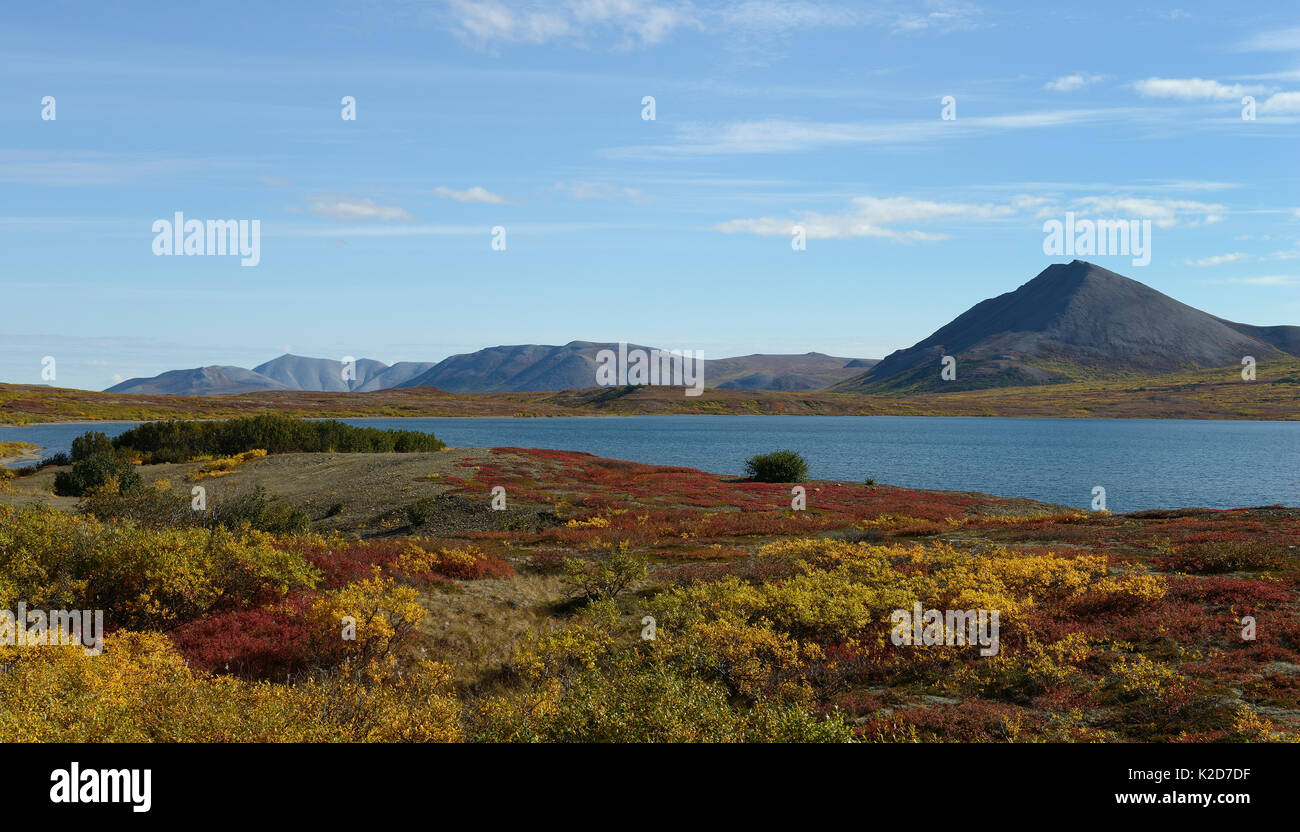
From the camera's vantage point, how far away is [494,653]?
15219 millimetres

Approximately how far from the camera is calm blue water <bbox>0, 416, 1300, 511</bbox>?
70.9m

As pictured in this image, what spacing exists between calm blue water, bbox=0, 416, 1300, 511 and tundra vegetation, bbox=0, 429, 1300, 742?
1958 inches

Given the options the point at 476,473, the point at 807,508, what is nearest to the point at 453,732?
the point at 807,508

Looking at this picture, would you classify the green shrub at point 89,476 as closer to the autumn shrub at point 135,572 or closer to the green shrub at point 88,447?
the green shrub at point 88,447

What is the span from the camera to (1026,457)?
108438mm

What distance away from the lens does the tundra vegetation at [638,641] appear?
29.2ft

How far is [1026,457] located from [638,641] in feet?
362

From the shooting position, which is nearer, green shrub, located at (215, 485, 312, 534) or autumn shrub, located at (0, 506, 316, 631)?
autumn shrub, located at (0, 506, 316, 631)

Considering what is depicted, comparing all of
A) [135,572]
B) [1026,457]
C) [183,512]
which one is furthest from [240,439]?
[1026,457]

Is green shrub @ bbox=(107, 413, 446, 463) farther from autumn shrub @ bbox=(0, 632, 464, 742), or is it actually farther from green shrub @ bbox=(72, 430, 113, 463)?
autumn shrub @ bbox=(0, 632, 464, 742)

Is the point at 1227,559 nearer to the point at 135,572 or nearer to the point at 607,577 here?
the point at 607,577

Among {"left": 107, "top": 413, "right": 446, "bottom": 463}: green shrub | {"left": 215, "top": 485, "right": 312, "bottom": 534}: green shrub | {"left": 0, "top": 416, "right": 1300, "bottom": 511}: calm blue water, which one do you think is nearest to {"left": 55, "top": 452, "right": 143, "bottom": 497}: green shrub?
{"left": 107, "top": 413, "right": 446, "bottom": 463}: green shrub

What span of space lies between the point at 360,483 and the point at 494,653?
3633cm
